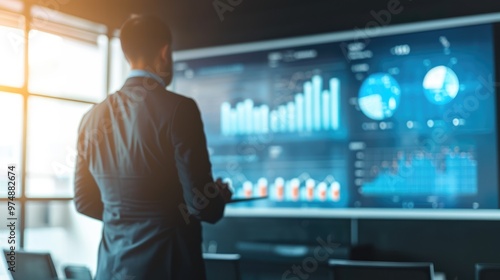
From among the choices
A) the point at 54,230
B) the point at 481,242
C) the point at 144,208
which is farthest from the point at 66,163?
the point at 481,242

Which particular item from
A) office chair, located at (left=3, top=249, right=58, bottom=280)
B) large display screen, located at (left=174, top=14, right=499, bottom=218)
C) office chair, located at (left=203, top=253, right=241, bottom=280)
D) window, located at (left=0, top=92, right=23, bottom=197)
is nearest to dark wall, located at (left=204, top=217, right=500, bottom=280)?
large display screen, located at (left=174, top=14, right=499, bottom=218)

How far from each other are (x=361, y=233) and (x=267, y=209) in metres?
0.71

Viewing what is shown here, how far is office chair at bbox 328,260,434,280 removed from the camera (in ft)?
7.16

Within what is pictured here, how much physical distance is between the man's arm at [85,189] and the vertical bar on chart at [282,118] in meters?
2.00

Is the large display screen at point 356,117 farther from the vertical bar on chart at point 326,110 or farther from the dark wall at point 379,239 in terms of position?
the dark wall at point 379,239

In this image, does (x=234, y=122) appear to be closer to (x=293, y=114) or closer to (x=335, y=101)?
(x=293, y=114)

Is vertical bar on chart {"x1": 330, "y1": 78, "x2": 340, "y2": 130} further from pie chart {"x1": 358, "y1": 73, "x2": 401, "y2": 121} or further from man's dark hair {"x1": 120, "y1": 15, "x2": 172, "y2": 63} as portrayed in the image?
man's dark hair {"x1": 120, "y1": 15, "x2": 172, "y2": 63}

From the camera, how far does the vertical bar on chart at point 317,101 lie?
4.09 m

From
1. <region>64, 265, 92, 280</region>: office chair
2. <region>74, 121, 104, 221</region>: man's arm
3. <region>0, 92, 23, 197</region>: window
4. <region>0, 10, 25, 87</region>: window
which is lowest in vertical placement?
<region>64, 265, 92, 280</region>: office chair

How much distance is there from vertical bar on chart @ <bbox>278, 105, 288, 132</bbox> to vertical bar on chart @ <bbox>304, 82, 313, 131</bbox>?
0.16 metres

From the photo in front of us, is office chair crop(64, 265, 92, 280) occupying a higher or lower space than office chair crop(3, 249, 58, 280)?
lower

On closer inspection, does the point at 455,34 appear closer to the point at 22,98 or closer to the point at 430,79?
the point at 430,79

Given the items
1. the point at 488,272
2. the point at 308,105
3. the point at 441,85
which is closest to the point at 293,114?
the point at 308,105

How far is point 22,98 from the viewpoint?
422 cm
